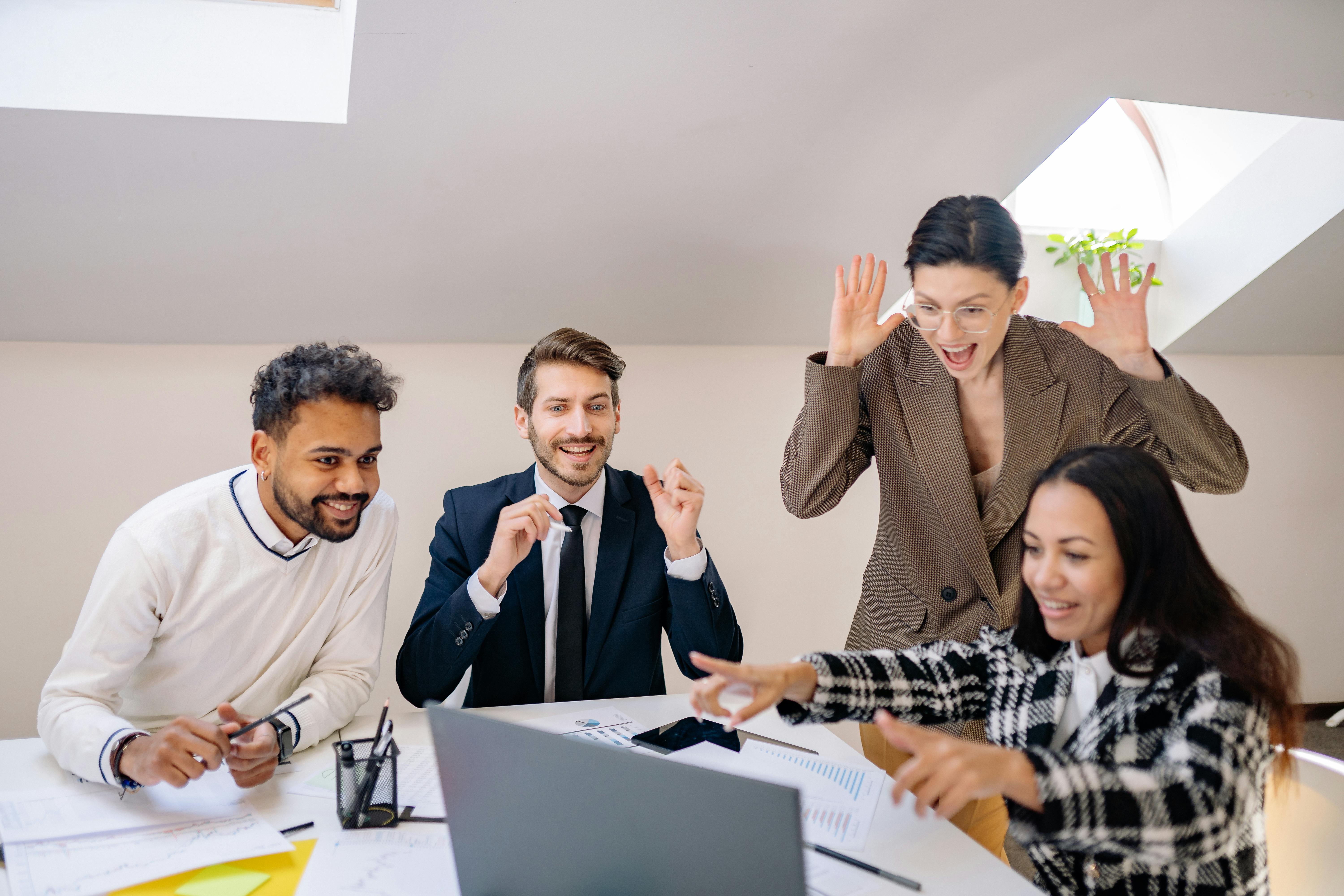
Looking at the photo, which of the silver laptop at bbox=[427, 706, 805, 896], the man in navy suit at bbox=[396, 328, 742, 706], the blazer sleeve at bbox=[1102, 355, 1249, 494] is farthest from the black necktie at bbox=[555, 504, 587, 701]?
the blazer sleeve at bbox=[1102, 355, 1249, 494]

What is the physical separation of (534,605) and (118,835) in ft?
2.86

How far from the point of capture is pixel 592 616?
6.50 ft

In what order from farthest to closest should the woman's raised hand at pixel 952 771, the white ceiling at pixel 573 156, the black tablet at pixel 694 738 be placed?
the white ceiling at pixel 573 156
the black tablet at pixel 694 738
the woman's raised hand at pixel 952 771

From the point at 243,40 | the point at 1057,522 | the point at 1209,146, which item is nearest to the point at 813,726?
the point at 1057,522

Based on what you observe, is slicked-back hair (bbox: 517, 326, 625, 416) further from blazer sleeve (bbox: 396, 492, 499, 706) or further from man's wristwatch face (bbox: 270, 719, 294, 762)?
man's wristwatch face (bbox: 270, 719, 294, 762)

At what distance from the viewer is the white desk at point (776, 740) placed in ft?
3.92

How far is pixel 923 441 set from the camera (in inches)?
74.1

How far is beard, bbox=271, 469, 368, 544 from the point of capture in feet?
5.51

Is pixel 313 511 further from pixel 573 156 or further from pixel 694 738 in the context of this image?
pixel 573 156

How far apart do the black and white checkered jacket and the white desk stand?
0.09 meters

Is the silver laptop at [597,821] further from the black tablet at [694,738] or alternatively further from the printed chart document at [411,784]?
the black tablet at [694,738]

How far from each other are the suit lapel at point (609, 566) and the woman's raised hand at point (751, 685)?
68cm

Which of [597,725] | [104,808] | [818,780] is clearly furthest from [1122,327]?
[104,808]

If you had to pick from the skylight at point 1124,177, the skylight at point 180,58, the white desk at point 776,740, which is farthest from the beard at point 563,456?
the skylight at point 1124,177
